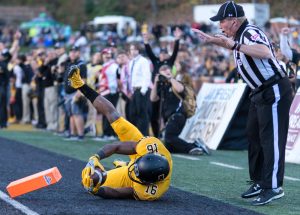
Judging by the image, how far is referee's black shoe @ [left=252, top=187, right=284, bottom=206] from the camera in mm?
9461

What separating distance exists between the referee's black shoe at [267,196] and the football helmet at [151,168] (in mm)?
940

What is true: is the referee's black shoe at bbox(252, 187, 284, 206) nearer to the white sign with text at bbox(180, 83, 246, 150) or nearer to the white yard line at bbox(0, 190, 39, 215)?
the white yard line at bbox(0, 190, 39, 215)

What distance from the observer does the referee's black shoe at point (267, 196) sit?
31.0ft

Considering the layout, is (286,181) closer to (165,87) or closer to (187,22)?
(165,87)

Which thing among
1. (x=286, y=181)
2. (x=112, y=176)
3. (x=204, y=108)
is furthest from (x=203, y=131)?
(x=112, y=176)

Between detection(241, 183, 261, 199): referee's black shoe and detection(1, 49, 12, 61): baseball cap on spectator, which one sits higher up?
detection(1, 49, 12, 61): baseball cap on spectator

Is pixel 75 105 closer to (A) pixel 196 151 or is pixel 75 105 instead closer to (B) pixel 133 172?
(A) pixel 196 151

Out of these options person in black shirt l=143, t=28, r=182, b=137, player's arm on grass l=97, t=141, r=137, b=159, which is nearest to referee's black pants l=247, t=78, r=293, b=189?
player's arm on grass l=97, t=141, r=137, b=159

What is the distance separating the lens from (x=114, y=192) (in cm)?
955

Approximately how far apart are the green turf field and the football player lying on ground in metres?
0.83

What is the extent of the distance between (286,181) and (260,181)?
2088mm

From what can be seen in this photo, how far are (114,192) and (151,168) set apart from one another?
1.78ft

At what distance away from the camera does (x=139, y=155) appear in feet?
31.5

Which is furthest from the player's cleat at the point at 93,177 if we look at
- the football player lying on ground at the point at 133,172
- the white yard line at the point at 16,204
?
the white yard line at the point at 16,204
